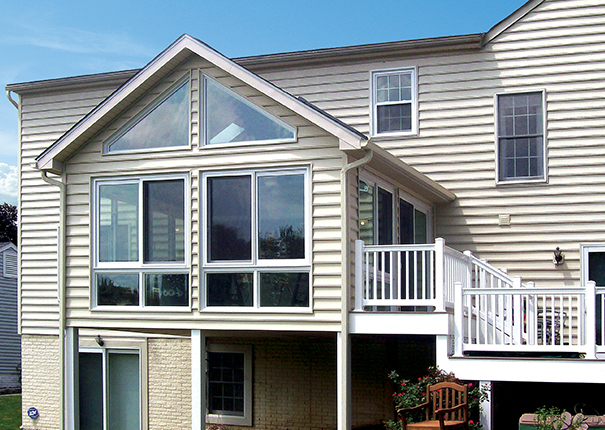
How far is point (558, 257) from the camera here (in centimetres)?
1159

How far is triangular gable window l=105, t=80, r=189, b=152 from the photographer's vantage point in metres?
10.0

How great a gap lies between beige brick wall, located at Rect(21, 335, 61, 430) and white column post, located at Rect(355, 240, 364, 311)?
8.00m

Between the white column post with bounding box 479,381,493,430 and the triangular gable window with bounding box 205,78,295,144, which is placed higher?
the triangular gable window with bounding box 205,78,295,144

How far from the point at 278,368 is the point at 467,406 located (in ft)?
18.3

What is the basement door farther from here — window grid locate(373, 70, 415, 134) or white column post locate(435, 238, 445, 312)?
white column post locate(435, 238, 445, 312)

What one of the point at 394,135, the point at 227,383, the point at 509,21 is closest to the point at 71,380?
the point at 227,383

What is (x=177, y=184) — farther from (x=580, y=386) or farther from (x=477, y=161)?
(x=580, y=386)

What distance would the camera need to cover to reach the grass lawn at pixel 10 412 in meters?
15.2

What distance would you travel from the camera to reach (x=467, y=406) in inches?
317

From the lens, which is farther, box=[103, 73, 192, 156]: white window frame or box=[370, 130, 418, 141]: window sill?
box=[370, 130, 418, 141]: window sill

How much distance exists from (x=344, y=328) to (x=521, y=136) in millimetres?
5486

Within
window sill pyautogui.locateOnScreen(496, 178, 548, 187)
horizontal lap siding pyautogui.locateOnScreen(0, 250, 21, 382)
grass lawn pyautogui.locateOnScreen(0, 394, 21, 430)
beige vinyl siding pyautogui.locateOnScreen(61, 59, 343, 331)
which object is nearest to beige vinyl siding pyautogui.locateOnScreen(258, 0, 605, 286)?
window sill pyautogui.locateOnScreen(496, 178, 548, 187)

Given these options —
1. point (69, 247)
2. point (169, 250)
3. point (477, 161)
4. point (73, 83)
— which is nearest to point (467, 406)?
point (169, 250)

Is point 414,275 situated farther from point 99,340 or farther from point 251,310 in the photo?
point 99,340
